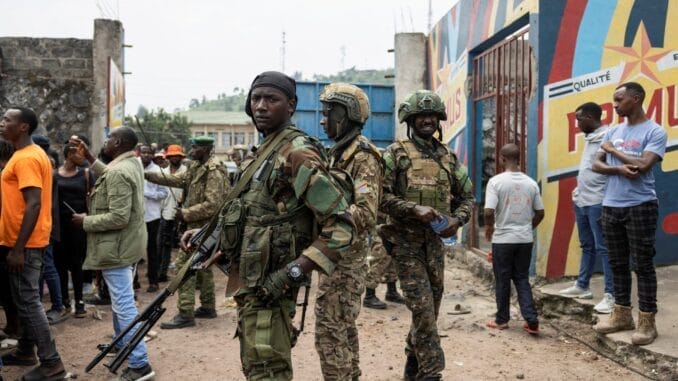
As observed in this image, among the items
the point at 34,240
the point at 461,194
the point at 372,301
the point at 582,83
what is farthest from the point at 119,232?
the point at 582,83

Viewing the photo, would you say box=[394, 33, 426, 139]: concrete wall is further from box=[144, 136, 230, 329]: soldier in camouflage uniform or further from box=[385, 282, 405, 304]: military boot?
box=[144, 136, 230, 329]: soldier in camouflage uniform

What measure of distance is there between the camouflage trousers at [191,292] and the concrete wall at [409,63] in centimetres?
661

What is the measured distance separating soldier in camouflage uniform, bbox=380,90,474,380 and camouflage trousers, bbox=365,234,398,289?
2.29 metres

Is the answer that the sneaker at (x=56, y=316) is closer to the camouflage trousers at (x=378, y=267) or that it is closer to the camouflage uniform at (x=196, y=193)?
the camouflage uniform at (x=196, y=193)

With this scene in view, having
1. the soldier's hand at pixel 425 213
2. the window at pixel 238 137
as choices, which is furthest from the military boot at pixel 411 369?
the window at pixel 238 137

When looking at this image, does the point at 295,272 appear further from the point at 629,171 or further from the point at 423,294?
the point at 629,171

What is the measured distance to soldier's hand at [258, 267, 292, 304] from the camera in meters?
2.49

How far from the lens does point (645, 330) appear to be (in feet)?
14.7

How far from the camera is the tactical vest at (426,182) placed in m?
4.21

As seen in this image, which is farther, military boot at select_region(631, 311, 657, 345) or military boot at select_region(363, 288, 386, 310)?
military boot at select_region(363, 288, 386, 310)

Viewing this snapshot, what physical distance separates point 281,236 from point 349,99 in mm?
1431

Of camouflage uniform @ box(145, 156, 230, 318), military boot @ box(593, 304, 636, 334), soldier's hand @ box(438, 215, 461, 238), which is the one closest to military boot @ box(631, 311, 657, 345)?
military boot @ box(593, 304, 636, 334)

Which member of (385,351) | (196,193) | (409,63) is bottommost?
(385,351)

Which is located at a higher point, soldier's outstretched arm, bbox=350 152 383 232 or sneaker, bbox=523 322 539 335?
soldier's outstretched arm, bbox=350 152 383 232
